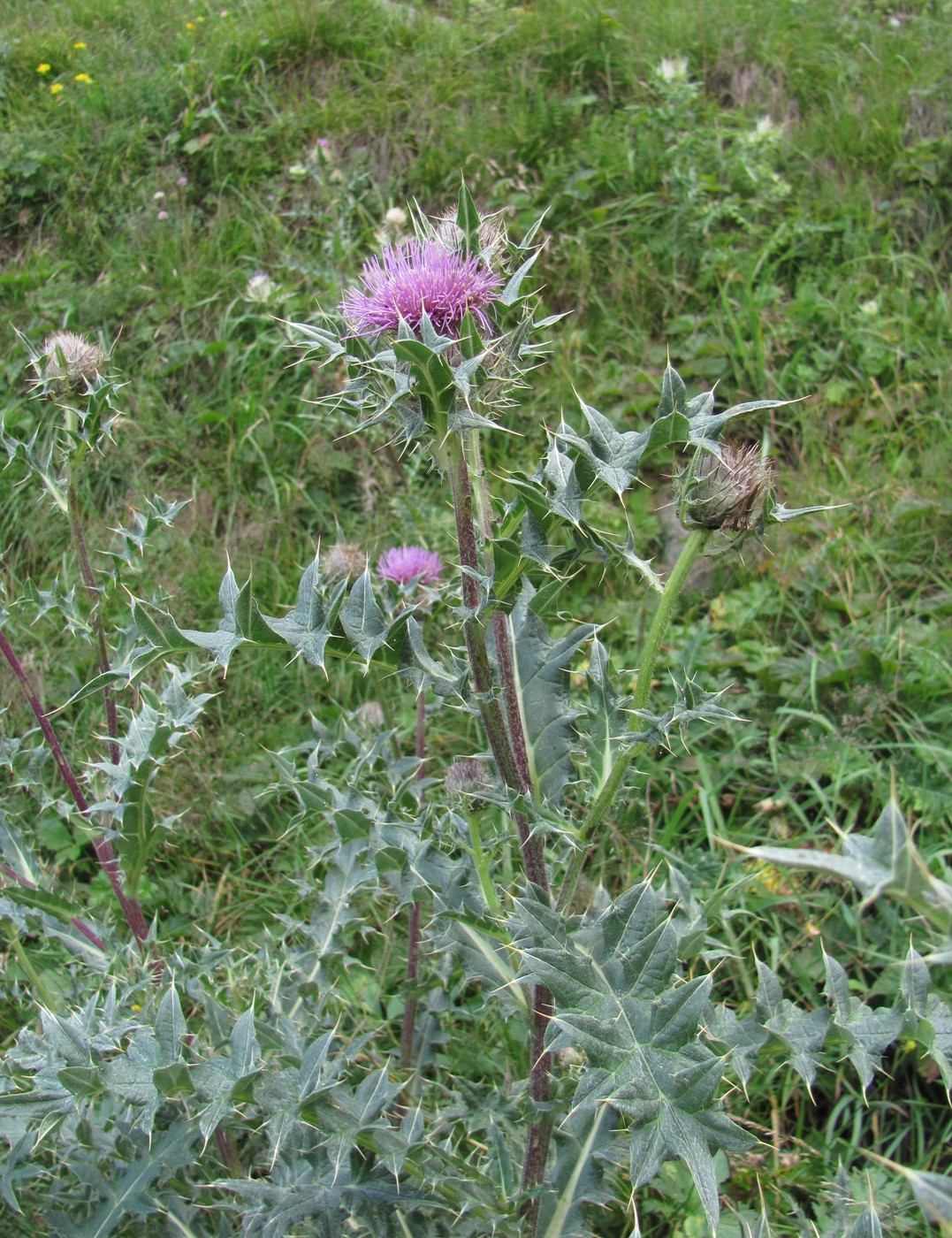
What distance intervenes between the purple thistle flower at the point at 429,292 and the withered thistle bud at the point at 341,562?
119 centimetres

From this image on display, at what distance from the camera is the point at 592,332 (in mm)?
4586

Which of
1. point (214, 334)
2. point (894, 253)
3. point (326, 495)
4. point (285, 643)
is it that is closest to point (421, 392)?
point (285, 643)

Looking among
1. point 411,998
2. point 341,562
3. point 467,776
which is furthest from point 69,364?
point 411,998

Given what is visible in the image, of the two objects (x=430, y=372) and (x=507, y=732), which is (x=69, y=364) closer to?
(x=430, y=372)

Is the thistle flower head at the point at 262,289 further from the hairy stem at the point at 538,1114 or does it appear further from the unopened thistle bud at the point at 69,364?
the hairy stem at the point at 538,1114

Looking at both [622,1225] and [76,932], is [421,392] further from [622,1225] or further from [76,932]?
[622,1225]

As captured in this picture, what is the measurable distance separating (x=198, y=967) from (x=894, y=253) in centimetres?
437

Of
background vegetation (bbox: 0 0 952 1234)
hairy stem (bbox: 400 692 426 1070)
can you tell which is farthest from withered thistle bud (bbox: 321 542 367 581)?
hairy stem (bbox: 400 692 426 1070)

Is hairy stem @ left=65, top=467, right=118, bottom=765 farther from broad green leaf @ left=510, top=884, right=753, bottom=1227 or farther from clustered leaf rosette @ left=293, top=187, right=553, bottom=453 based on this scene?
broad green leaf @ left=510, top=884, right=753, bottom=1227

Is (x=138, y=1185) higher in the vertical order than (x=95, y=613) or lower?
lower

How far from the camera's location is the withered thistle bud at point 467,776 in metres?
1.99

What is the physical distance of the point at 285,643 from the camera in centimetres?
164

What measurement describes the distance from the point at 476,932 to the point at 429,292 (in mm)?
1264

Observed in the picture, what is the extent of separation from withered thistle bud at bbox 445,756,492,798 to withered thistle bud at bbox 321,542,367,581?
937 millimetres
